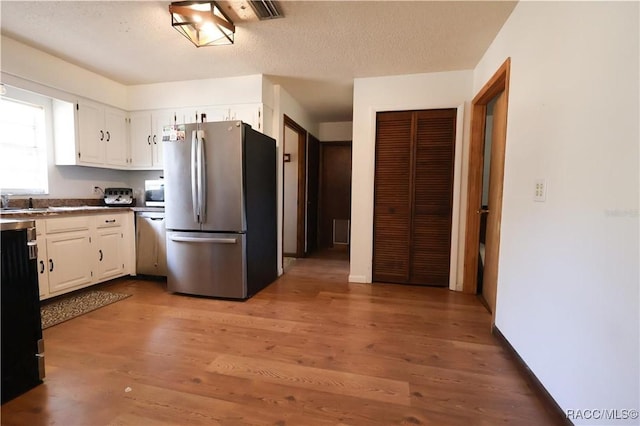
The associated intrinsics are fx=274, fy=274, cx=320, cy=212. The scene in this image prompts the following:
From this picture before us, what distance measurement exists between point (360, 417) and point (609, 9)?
2.05 m

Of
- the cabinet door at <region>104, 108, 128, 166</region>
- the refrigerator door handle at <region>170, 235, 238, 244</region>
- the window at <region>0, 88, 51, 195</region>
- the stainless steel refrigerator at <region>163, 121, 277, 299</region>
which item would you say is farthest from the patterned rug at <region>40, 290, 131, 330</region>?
the cabinet door at <region>104, 108, 128, 166</region>

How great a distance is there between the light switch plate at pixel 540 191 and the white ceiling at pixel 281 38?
4.41 ft

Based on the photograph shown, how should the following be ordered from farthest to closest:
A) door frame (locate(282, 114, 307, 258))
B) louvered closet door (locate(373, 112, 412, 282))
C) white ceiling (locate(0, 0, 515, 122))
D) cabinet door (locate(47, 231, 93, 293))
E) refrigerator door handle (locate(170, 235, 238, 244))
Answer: door frame (locate(282, 114, 307, 258)), louvered closet door (locate(373, 112, 412, 282)), refrigerator door handle (locate(170, 235, 238, 244)), cabinet door (locate(47, 231, 93, 293)), white ceiling (locate(0, 0, 515, 122))

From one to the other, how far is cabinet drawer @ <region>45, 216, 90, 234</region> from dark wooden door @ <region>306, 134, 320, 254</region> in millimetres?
3076

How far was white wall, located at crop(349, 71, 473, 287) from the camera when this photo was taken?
306 centimetres

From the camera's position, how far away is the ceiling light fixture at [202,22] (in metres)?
1.93

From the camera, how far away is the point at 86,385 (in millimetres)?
1549

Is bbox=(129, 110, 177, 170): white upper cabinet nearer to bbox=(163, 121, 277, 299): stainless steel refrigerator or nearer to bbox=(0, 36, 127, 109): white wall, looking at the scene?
bbox=(0, 36, 127, 109): white wall

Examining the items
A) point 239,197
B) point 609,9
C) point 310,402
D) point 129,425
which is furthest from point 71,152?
point 609,9

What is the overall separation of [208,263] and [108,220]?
137 centimetres

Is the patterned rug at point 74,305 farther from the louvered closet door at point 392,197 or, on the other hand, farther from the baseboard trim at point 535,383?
the baseboard trim at point 535,383

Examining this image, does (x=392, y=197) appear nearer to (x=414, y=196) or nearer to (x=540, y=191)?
(x=414, y=196)

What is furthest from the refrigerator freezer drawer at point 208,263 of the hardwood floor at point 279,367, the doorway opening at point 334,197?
the doorway opening at point 334,197

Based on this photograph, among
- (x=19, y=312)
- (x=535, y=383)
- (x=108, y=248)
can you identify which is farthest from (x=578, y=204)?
(x=108, y=248)
